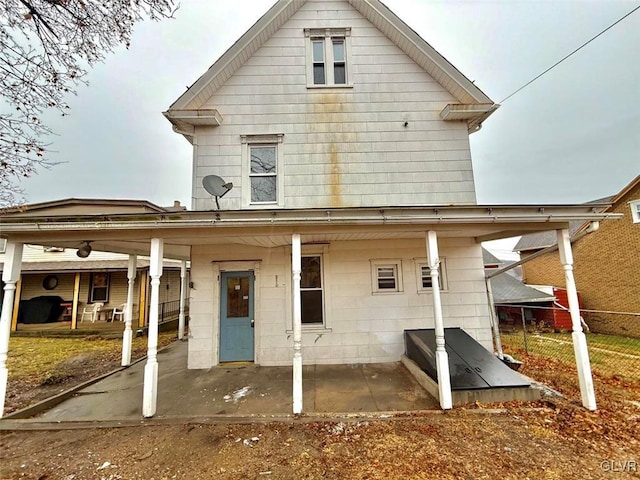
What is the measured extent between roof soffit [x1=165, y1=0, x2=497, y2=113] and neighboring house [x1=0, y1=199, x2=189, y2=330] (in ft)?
26.9

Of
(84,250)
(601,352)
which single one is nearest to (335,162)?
(84,250)

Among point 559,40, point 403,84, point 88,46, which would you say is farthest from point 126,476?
point 559,40

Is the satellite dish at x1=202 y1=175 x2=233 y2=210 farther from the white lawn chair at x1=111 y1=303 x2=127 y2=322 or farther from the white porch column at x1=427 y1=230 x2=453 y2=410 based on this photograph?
the white lawn chair at x1=111 y1=303 x2=127 y2=322

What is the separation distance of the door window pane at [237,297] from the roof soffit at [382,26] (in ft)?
14.4

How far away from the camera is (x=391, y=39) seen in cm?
710

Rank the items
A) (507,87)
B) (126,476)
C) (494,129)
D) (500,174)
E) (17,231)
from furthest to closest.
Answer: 1. (500,174)
2. (494,129)
3. (507,87)
4. (17,231)
5. (126,476)

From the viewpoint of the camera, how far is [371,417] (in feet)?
13.1

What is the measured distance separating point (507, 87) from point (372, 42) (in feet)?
14.1

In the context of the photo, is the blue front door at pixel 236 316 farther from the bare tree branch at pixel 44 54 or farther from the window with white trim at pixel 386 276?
the bare tree branch at pixel 44 54

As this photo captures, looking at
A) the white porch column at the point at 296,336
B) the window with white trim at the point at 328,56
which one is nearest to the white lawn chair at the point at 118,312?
the white porch column at the point at 296,336

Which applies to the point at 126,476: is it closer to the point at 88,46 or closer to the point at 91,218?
the point at 91,218

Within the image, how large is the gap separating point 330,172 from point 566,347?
1021cm

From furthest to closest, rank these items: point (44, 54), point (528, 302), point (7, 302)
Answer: point (528, 302) < point (7, 302) < point (44, 54)

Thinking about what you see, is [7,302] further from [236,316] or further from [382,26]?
[382,26]
